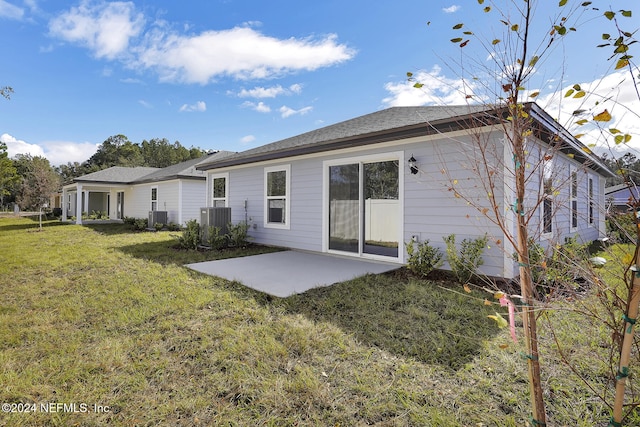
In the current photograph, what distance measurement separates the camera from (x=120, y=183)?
740 inches

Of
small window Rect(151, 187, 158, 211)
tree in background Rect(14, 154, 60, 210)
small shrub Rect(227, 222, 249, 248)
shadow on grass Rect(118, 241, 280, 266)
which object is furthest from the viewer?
tree in background Rect(14, 154, 60, 210)

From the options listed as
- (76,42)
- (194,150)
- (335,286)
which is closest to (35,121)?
(76,42)

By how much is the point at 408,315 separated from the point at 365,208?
3531 millimetres

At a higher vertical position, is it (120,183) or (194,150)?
(194,150)

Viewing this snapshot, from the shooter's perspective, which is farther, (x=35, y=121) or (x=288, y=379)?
(x=35, y=121)

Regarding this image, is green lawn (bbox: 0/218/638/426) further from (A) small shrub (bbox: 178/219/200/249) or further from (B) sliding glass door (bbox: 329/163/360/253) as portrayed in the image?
(A) small shrub (bbox: 178/219/200/249)

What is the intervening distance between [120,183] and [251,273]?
1784 centimetres

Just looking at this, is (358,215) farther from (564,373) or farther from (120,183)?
(120,183)

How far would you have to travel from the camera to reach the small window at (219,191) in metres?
10.2

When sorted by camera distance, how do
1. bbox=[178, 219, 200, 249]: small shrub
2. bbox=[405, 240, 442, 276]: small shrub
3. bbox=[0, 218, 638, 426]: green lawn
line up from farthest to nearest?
bbox=[178, 219, 200, 249]: small shrub → bbox=[405, 240, 442, 276]: small shrub → bbox=[0, 218, 638, 426]: green lawn

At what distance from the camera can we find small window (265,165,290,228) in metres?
8.03

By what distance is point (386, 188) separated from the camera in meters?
6.38

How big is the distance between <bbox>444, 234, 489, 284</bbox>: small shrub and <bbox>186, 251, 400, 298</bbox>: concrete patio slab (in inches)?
49.7

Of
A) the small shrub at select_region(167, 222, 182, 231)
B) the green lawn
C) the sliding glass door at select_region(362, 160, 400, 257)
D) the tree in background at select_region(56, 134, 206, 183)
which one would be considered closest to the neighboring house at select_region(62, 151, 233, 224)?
the small shrub at select_region(167, 222, 182, 231)
